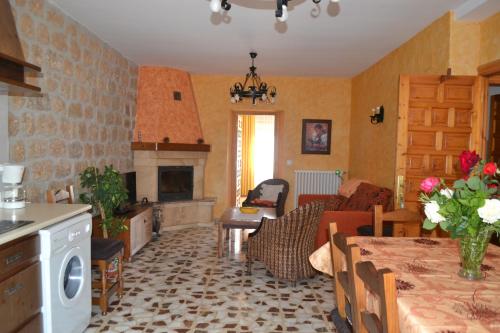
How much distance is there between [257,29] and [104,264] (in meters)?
3.00

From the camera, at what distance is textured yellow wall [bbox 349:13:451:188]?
3.80 meters

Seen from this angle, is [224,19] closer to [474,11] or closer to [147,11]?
[147,11]

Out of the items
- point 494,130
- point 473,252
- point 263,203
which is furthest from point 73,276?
point 494,130

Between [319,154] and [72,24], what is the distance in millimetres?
4715

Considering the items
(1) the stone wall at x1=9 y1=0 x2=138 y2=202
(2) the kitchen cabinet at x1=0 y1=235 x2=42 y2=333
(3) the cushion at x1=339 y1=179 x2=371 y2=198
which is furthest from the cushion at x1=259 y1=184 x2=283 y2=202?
(2) the kitchen cabinet at x1=0 y1=235 x2=42 y2=333

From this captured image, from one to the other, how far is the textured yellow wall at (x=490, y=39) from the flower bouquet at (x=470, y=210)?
7.82ft

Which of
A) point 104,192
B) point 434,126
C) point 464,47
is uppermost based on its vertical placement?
point 464,47

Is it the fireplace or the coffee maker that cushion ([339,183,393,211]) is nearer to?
the fireplace

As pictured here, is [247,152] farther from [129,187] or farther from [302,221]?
[302,221]

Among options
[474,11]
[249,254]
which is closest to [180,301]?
[249,254]

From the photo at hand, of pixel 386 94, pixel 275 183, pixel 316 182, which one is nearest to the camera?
pixel 386 94

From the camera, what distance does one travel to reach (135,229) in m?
4.53

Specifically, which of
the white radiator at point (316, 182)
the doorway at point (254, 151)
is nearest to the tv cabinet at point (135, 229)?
the white radiator at point (316, 182)

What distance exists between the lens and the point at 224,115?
6.88 m
